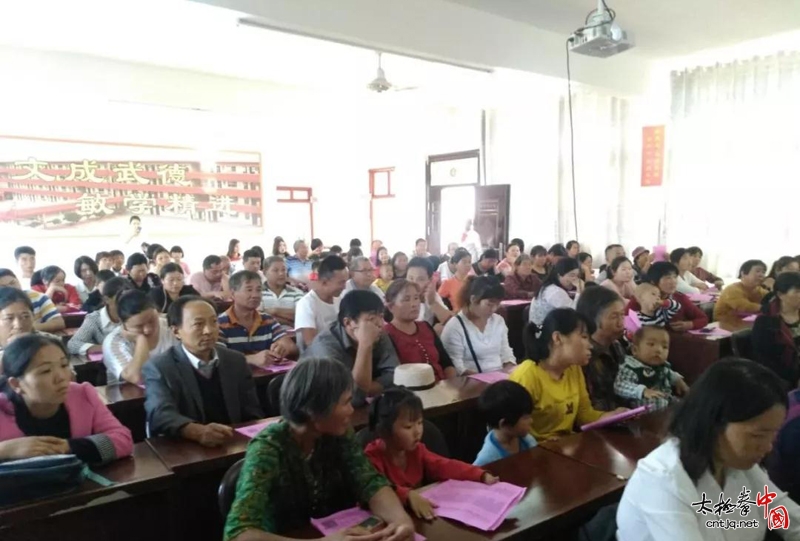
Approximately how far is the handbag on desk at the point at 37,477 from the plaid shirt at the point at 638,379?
211cm

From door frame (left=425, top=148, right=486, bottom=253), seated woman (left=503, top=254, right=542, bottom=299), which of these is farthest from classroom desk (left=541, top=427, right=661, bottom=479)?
door frame (left=425, top=148, right=486, bottom=253)

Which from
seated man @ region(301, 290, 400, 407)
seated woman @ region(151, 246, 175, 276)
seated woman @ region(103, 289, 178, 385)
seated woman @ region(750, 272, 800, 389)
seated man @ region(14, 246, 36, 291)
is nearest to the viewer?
seated man @ region(301, 290, 400, 407)

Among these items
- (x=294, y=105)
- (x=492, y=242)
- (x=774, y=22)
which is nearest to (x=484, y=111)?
(x=492, y=242)

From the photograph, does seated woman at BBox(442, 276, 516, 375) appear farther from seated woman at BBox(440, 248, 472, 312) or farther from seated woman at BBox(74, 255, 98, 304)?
seated woman at BBox(74, 255, 98, 304)

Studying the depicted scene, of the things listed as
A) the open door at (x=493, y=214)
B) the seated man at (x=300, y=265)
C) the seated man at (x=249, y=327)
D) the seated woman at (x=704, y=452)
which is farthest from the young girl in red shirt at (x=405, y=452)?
the open door at (x=493, y=214)

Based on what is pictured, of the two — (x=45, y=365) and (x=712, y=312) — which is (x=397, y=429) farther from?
(x=712, y=312)

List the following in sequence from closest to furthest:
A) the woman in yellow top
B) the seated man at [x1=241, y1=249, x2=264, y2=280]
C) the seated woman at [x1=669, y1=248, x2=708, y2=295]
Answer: the woman in yellow top
the seated woman at [x1=669, y1=248, x2=708, y2=295]
the seated man at [x1=241, y1=249, x2=264, y2=280]

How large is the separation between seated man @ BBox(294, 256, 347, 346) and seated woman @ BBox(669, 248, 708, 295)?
375 centimetres

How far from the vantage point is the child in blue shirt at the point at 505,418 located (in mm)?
2002

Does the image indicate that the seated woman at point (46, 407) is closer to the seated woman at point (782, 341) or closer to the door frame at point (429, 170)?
the seated woman at point (782, 341)

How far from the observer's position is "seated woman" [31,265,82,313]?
208 inches

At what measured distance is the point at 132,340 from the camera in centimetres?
283

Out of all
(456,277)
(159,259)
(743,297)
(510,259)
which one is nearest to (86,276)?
(159,259)

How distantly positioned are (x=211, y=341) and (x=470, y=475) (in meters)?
1.19
